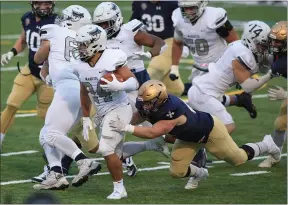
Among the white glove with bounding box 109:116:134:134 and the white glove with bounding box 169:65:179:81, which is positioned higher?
the white glove with bounding box 109:116:134:134

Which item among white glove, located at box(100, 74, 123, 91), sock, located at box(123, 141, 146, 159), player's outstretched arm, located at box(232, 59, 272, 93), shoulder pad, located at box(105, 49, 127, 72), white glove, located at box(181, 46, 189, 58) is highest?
shoulder pad, located at box(105, 49, 127, 72)

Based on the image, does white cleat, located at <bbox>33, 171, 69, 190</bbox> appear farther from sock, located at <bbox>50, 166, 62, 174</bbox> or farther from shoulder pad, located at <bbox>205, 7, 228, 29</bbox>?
shoulder pad, located at <bbox>205, 7, 228, 29</bbox>

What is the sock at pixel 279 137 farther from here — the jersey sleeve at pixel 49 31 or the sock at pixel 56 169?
the jersey sleeve at pixel 49 31

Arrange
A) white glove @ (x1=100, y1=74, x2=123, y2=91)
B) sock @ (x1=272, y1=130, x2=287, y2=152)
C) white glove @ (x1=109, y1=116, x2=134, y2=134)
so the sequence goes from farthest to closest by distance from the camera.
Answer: sock @ (x1=272, y1=130, x2=287, y2=152) < white glove @ (x1=100, y1=74, x2=123, y2=91) < white glove @ (x1=109, y1=116, x2=134, y2=134)

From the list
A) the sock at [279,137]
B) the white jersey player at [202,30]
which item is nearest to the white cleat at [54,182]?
the white jersey player at [202,30]

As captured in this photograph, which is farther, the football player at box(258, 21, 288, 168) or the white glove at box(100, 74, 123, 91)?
the football player at box(258, 21, 288, 168)

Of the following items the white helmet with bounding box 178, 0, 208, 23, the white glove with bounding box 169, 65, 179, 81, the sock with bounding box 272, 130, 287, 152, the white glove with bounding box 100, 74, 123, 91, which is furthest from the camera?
the white glove with bounding box 169, 65, 179, 81

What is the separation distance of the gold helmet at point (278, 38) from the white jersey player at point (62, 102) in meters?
1.77

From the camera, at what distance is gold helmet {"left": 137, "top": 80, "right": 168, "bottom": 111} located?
8.38 m

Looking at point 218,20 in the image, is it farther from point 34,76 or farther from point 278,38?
point 34,76

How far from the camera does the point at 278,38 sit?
9.41 metres

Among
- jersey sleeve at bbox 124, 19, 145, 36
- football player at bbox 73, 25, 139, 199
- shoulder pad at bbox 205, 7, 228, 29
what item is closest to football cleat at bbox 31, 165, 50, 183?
football player at bbox 73, 25, 139, 199

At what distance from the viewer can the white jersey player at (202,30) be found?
10.7 m

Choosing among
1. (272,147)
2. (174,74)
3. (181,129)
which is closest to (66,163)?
(181,129)
